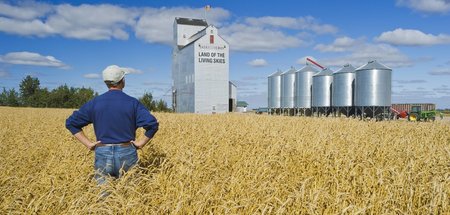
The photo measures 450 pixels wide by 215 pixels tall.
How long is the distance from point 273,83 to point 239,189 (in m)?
37.6

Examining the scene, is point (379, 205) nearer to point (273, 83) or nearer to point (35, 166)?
point (35, 166)

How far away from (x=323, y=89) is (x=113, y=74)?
29.9 metres

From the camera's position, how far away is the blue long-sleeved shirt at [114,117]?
464 cm

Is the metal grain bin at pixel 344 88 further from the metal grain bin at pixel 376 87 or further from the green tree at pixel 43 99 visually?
the green tree at pixel 43 99

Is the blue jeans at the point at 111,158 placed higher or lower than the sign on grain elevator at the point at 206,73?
lower

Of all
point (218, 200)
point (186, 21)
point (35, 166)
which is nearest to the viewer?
point (218, 200)

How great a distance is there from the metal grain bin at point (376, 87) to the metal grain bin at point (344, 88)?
1576 mm

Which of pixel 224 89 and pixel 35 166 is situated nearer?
pixel 35 166

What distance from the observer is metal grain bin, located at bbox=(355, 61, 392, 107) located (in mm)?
28203

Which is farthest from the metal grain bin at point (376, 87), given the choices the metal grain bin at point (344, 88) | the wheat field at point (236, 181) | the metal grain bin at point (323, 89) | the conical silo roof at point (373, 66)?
the wheat field at point (236, 181)

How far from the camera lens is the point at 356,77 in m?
29.8

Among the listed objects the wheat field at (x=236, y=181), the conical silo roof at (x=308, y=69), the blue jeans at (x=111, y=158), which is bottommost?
the wheat field at (x=236, y=181)

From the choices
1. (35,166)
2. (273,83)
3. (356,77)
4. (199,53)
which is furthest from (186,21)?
(35,166)

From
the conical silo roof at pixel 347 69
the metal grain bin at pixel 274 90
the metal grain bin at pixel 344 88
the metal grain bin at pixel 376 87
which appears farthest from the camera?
the metal grain bin at pixel 274 90
